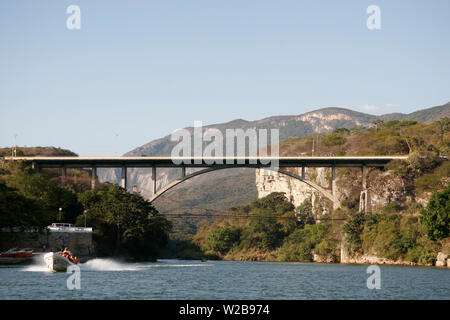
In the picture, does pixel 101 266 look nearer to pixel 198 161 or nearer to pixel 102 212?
pixel 102 212

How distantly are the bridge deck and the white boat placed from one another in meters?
40.1

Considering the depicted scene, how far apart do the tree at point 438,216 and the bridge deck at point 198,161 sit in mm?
25310

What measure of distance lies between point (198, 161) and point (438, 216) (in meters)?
34.9

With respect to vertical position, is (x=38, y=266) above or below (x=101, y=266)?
above

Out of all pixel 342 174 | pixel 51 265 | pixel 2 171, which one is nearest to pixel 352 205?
pixel 342 174

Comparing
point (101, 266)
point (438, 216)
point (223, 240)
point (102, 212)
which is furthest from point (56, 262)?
point (223, 240)

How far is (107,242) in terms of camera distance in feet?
280

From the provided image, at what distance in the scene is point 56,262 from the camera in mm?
55031

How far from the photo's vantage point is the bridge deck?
96625mm

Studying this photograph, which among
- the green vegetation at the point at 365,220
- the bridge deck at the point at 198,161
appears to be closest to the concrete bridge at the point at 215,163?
the bridge deck at the point at 198,161

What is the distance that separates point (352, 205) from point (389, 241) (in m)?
26.6

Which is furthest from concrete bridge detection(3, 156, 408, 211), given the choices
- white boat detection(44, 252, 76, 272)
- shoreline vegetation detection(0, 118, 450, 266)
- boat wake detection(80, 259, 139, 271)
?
white boat detection(44, 252, 76, 272)

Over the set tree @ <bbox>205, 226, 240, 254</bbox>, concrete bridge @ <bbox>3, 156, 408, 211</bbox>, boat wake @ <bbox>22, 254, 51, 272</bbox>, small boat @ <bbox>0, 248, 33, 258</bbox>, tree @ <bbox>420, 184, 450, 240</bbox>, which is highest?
concrete bridge @ <bbox>3, 156, 408, 211</bbox>

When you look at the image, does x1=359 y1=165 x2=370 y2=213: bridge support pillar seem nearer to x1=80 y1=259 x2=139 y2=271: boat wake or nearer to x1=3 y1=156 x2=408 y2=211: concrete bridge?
x1=3 y1=156 x2=408 y2=211: concrete bridge
